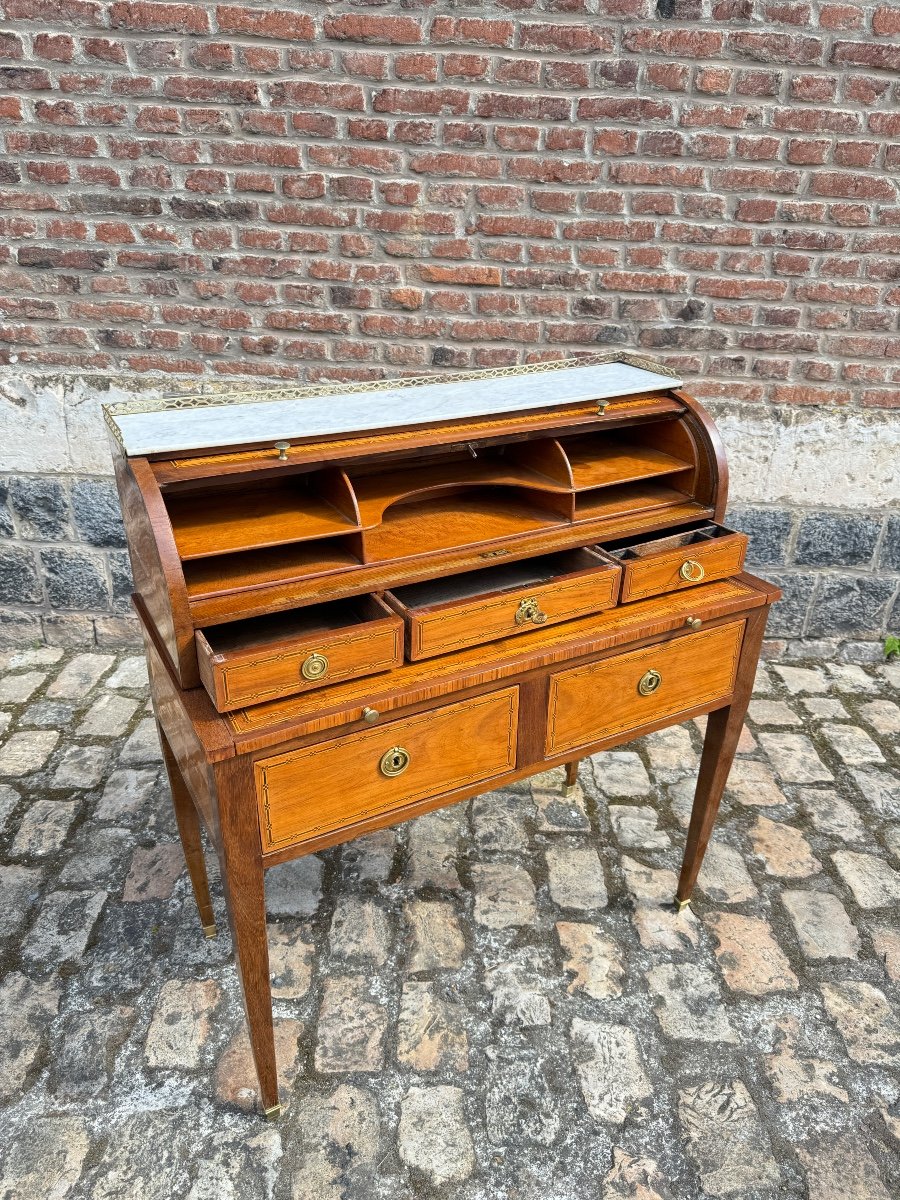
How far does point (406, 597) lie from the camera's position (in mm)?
2432

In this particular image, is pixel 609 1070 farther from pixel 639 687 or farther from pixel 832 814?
pixel 832 814

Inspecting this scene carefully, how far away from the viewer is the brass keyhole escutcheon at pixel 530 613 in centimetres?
226

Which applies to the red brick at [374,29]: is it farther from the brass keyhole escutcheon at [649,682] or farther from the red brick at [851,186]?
the brass keyhole escutcheon at [649,682]

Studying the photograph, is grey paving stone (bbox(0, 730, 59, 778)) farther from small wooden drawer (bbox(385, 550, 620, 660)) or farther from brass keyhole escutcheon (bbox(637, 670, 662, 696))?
brass keyhole escutcheon (bbox(637, 670, 662, 696))

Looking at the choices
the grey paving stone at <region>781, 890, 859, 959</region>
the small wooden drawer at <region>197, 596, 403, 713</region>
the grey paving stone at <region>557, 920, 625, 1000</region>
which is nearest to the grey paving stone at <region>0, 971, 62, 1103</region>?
the small wooden drawer at <region>197, 596, 403, 713</region>

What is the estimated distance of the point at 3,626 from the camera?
14.9ft

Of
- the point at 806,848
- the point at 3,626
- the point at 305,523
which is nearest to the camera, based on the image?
the point at 305,523

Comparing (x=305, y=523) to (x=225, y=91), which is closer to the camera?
(x=305, y=523)

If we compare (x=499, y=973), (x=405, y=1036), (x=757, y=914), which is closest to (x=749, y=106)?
(x=757, y=914)

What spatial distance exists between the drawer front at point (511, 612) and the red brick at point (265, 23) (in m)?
2.65

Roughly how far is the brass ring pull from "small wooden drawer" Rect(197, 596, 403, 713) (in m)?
0.91

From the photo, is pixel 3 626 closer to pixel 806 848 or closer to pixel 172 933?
pixel 172 933

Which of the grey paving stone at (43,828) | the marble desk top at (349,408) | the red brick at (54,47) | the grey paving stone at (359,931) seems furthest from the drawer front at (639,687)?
the red brick at (54,47)

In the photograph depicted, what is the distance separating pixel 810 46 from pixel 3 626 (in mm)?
4686
